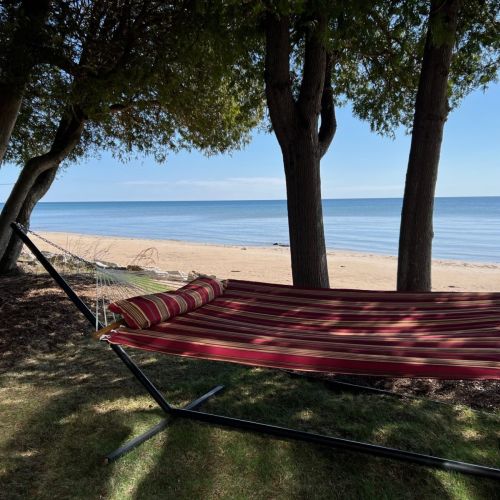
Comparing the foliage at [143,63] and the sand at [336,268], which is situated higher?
the foliage at [143,63]

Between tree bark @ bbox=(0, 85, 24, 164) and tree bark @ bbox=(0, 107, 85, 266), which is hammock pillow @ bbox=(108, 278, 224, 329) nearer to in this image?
tree bark @ bbox=(0, 85, 24, 164)

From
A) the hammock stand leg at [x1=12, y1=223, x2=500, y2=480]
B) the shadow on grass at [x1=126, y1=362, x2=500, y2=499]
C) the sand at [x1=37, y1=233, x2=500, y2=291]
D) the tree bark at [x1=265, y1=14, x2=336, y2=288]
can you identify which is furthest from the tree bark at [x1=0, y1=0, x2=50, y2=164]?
the sand at [x1=37, y1=233, x2=500, y2=291]

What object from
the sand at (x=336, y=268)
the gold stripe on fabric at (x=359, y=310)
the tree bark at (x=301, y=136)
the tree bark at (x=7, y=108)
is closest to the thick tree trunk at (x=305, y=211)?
the tree bark at (x=301, y=136)

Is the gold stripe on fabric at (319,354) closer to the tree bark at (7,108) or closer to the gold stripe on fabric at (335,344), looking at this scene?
the gold stripe on fabric at (335,344)

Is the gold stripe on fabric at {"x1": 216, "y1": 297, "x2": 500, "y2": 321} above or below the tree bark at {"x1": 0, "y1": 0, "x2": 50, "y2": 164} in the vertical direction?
below

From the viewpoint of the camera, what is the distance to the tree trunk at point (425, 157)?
3.49m

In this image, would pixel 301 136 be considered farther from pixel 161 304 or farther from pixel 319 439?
pixel 319 439

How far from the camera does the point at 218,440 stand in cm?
243

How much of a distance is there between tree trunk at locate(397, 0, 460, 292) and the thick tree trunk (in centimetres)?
67

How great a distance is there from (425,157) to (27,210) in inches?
182

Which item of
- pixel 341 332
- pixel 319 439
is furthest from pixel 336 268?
pixel 319 439

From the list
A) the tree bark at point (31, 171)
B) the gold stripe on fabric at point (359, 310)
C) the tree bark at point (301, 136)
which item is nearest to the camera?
the gold stripe on fabric at point (359, 310)

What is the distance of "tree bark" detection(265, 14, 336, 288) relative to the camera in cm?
364

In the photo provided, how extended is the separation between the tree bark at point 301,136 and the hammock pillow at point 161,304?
1.04m
